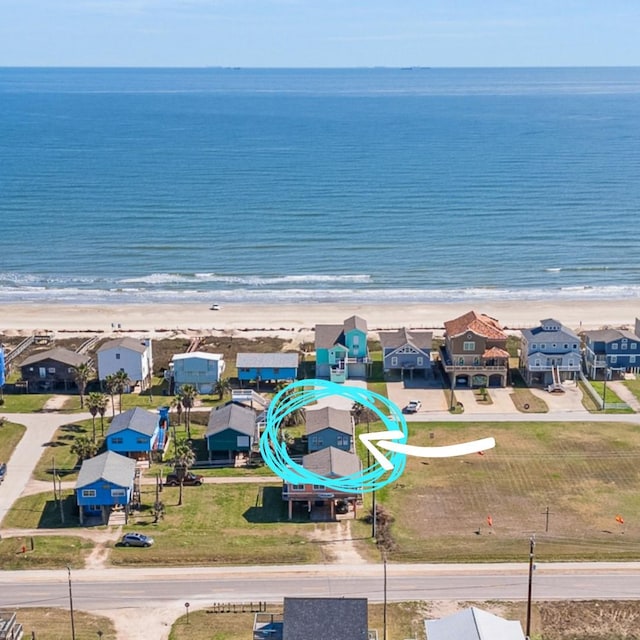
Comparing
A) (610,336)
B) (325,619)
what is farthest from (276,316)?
(325,619)

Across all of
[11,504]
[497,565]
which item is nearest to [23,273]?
[11,504]

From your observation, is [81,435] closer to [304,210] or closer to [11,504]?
[11,504]

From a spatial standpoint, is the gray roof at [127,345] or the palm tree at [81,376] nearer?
the palm tree at [81,376]

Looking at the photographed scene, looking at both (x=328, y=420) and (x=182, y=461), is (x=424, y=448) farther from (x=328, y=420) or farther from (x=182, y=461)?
(x=182, y=461)

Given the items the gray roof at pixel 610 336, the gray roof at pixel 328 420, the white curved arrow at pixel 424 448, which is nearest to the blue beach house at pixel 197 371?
the gray roof at pixel 328 420

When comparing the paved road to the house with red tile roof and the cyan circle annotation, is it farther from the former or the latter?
the house with red tile roof

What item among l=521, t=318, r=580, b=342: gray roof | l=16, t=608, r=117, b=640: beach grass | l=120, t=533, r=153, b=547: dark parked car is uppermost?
l=521, t=318, r=580, b=342: gray roof

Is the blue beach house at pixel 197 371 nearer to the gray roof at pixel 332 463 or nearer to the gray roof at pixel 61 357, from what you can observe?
the gray roof at pixel 61 357

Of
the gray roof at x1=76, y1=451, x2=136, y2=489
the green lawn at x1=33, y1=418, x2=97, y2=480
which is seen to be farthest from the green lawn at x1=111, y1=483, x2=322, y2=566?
the green lawn at x1=33, y1=418, x2=97, y2=480
